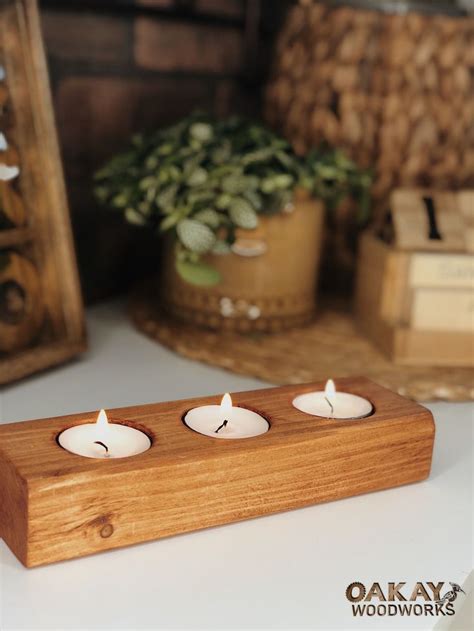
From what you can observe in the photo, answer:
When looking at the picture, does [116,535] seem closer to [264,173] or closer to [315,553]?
[315,553]

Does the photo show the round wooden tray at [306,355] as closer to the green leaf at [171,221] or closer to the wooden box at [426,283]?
the wooden box at [426,283]

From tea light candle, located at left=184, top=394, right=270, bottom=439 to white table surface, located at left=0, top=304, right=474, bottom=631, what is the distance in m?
0.07

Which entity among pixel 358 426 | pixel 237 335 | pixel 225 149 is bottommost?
pixel 237 335

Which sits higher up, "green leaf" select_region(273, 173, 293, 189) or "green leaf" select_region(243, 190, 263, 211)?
"green leaf" select_region(273, 173, 293, 189)

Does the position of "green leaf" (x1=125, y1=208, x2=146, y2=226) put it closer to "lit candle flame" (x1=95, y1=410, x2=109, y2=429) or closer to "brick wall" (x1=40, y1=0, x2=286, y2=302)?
"brick wall" (x1=40, y1=0, x2=286, y2=302)

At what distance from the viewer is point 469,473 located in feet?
2.41

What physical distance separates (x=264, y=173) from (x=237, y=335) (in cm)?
20

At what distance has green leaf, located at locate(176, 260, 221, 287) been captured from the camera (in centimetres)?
94

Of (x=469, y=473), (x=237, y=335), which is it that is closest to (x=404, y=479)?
(x=469, y=473)

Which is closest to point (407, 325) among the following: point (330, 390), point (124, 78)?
point (330, 390)

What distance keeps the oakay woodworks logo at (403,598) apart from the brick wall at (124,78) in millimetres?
746

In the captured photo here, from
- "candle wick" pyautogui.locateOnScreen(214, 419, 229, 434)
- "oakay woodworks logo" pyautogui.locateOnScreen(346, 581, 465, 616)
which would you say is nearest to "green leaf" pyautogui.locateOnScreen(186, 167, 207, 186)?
"candle wick" pyautogui.locateOnScreen(214, 419, 229, 434)

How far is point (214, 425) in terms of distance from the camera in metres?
0.65

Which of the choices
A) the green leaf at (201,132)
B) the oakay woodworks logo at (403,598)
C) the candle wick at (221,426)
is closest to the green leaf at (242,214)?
the green leaf at (201,132)
